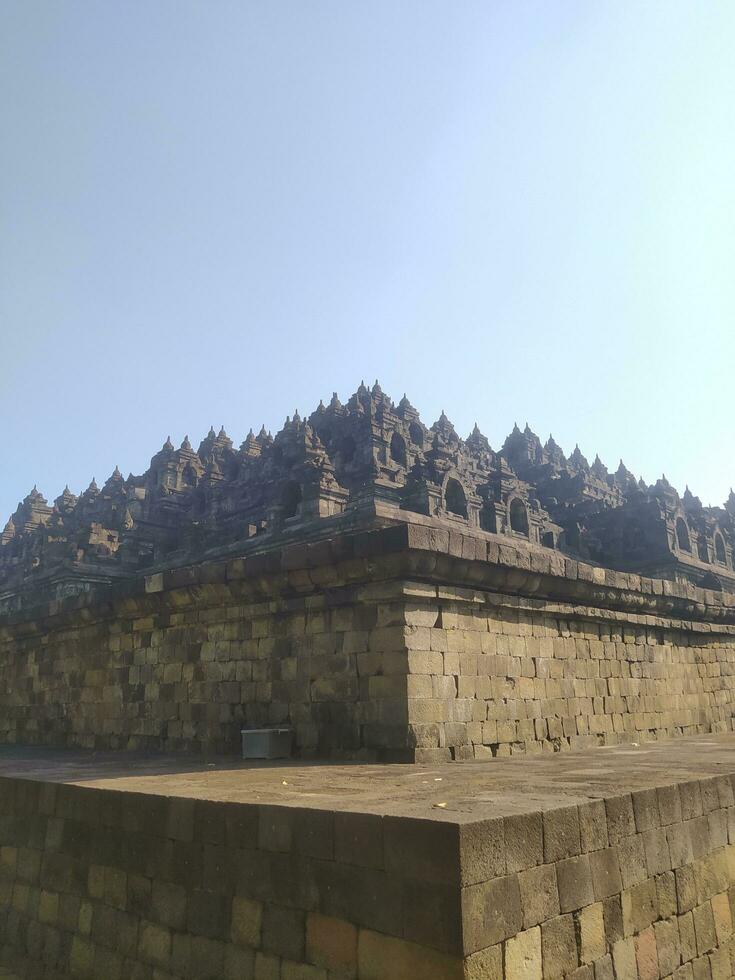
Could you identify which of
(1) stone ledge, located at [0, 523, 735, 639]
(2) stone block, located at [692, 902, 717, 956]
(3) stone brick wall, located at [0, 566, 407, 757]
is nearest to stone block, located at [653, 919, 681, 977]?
(2) stone block, located at [692, 902, 717, 956]

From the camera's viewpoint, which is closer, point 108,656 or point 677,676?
point 108,656

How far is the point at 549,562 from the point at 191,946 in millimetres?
5488

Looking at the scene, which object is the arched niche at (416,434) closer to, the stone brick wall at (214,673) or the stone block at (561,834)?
the stone brick wall at (214,673)

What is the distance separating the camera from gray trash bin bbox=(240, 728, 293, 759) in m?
7.29

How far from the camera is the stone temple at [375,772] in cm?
337

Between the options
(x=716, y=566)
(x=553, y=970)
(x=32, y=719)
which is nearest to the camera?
(x=553, y=970)

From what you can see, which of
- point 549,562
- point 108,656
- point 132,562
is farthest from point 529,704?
point 132,562

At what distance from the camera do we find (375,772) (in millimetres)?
5664

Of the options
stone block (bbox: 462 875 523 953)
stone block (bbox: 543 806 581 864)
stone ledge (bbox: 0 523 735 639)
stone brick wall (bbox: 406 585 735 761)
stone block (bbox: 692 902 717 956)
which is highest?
stone ledge (bbox: 0 523 735 639)

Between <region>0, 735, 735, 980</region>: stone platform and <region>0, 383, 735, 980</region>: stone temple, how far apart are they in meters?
0.02

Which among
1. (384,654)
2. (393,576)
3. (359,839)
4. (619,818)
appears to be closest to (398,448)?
(393,576)

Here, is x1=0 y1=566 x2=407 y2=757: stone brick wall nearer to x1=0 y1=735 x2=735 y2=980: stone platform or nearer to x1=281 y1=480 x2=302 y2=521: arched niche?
x1=0 y1=735 x2=735 y2=980: stone platform

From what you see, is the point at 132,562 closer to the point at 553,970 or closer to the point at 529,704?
the point at 529,704

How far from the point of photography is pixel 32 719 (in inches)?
462
